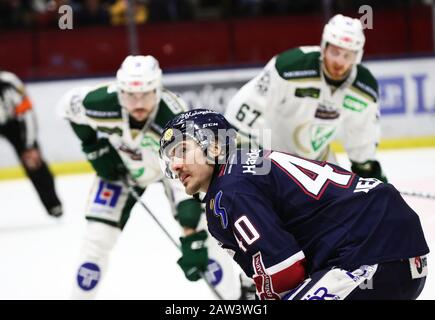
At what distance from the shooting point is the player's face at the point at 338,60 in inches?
173

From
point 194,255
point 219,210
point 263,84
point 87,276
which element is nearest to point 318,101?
point 263,84

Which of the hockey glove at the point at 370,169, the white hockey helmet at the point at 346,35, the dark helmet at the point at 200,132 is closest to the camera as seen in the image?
the dark helmet at the point at 200,132

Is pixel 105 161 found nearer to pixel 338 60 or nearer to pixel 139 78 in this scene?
pixel 139 78

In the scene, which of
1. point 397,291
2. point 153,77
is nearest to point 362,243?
point 397,291

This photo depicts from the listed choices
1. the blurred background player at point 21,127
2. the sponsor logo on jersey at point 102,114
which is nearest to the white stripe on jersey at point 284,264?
the sponsor logo on jersey at point 102,114

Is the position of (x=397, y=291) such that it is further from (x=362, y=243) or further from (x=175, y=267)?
(x=175, y=267)

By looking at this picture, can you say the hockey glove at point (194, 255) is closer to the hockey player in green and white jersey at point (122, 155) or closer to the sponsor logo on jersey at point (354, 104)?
the hockey player in green and white jersey at point (122, 155)

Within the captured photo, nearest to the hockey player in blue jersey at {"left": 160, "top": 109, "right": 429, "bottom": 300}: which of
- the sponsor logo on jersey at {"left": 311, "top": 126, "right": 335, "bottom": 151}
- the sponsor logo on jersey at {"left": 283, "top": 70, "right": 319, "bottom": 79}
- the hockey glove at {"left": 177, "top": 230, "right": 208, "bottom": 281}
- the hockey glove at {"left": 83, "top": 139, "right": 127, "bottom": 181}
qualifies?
the hockey glove at {"left": 177, "top": 230, "right": 208, "bottom": 281}

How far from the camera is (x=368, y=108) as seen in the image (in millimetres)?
4523

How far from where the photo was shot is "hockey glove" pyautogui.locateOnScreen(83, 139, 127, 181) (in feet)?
13.9

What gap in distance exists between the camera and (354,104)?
455 cm

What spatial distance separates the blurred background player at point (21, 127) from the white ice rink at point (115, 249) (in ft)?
1.12

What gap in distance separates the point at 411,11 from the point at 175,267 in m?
4.28

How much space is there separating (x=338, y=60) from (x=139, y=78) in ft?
3.31
